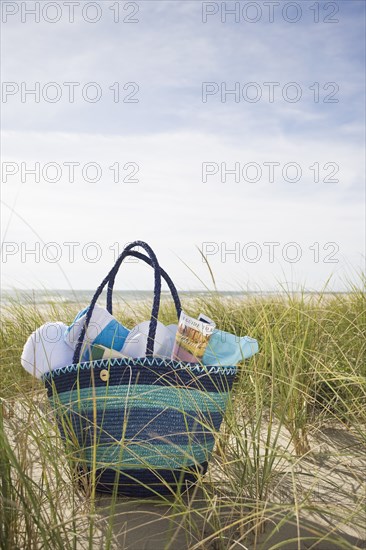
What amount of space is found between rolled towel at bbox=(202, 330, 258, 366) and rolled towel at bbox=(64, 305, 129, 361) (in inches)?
13.4

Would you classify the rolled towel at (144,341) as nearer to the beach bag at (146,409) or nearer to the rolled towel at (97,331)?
the rolled towel at (97,331)

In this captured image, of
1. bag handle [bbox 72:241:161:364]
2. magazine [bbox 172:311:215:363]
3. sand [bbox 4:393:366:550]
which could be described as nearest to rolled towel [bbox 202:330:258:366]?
magazine [bbox 172:311:215:363]

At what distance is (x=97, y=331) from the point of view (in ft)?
7.40

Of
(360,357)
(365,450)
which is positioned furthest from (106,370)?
(360,357)

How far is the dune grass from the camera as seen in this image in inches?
57.6

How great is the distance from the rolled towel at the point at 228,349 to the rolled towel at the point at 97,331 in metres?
0.34

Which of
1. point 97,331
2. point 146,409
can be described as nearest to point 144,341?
point 97,331

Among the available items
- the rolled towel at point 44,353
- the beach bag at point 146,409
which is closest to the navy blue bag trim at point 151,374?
the beach bag at point 146,409

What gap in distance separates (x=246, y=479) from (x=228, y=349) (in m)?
0.51

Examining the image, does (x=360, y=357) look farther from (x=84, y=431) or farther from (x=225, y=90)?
(x=225, y=90)

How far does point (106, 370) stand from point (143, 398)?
152mm

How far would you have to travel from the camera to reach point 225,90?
13.9 feet

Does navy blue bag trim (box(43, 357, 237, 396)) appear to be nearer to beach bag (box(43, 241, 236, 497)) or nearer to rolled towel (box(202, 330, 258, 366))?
beach bag (box(43, 241, 236, 497))

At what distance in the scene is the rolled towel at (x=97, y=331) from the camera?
223 cm
